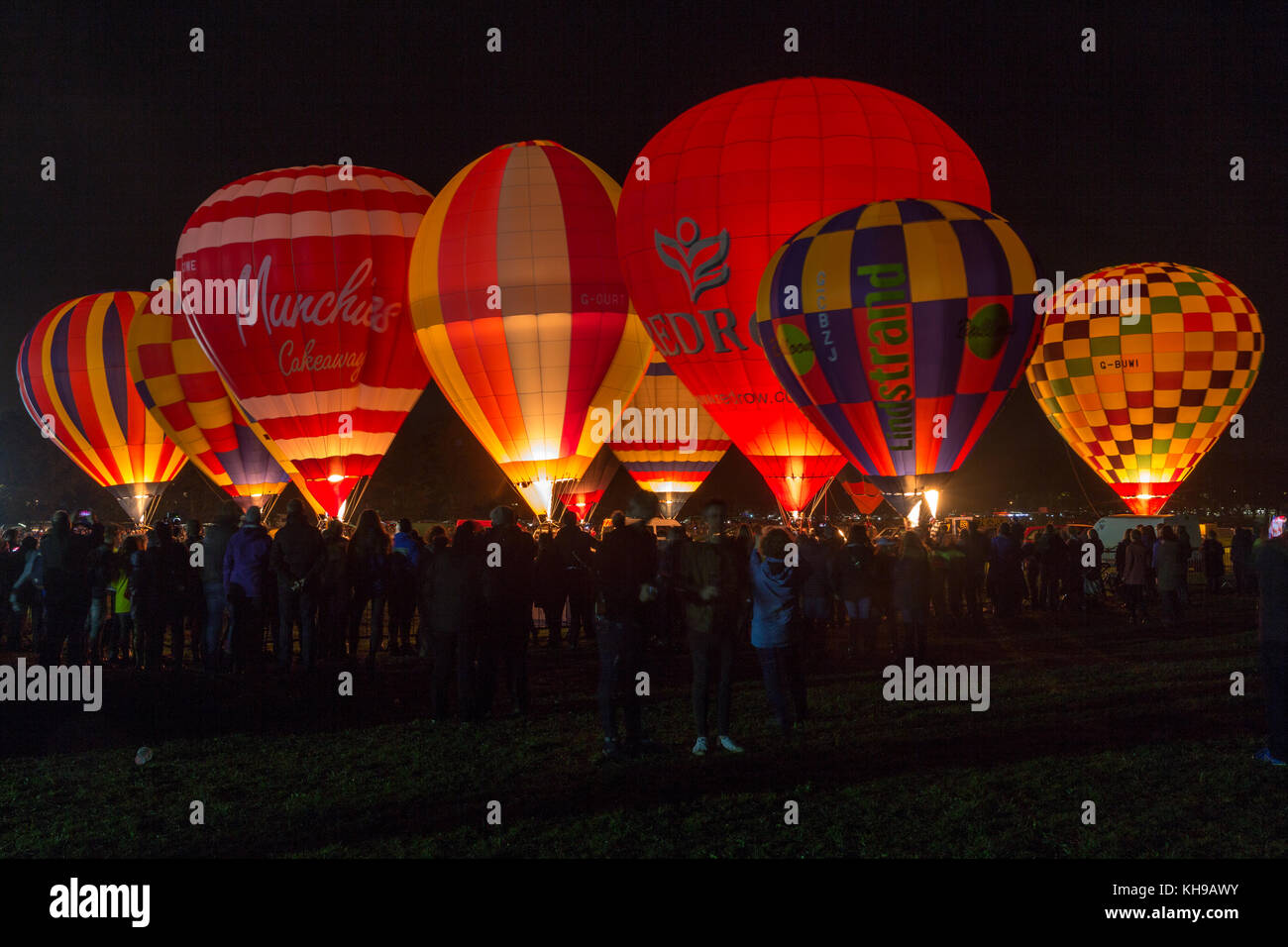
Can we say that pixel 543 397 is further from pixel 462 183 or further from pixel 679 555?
pixel 679 555

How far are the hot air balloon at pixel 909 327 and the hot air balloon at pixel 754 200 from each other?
1.98 m

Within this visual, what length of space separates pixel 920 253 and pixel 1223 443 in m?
75.0

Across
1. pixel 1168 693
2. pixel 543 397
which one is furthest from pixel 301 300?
pixel 1168 693

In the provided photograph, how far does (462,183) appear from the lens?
22.1 metres

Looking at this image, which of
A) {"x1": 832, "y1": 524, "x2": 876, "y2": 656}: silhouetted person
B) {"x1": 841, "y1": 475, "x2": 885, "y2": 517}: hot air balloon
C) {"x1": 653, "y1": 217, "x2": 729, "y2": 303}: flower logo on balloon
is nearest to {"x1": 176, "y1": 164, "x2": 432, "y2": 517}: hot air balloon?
{"x1": 653, "y1": 217, "x2": 729, "y2": 303}: flower logo on balloon

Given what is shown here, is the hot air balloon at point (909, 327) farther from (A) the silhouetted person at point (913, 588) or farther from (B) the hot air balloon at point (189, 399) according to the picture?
(B) the hot air balloon at point (189, 399)

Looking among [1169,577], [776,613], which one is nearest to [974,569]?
[1169,577]

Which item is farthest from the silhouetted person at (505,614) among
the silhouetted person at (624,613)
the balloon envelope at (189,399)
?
the balloon envelope at (189,399)

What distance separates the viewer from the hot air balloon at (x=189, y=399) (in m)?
26.7

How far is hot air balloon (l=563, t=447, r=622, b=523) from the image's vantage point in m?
24.5

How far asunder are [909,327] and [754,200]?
460 centimetres

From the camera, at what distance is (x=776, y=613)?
7.33 metres

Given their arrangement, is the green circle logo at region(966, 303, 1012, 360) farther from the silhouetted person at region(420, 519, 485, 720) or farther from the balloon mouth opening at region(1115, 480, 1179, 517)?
the balloon mouth opening at region(1115, 480, 1179, 517)

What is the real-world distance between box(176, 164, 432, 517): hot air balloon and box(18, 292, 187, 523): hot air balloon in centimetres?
718
